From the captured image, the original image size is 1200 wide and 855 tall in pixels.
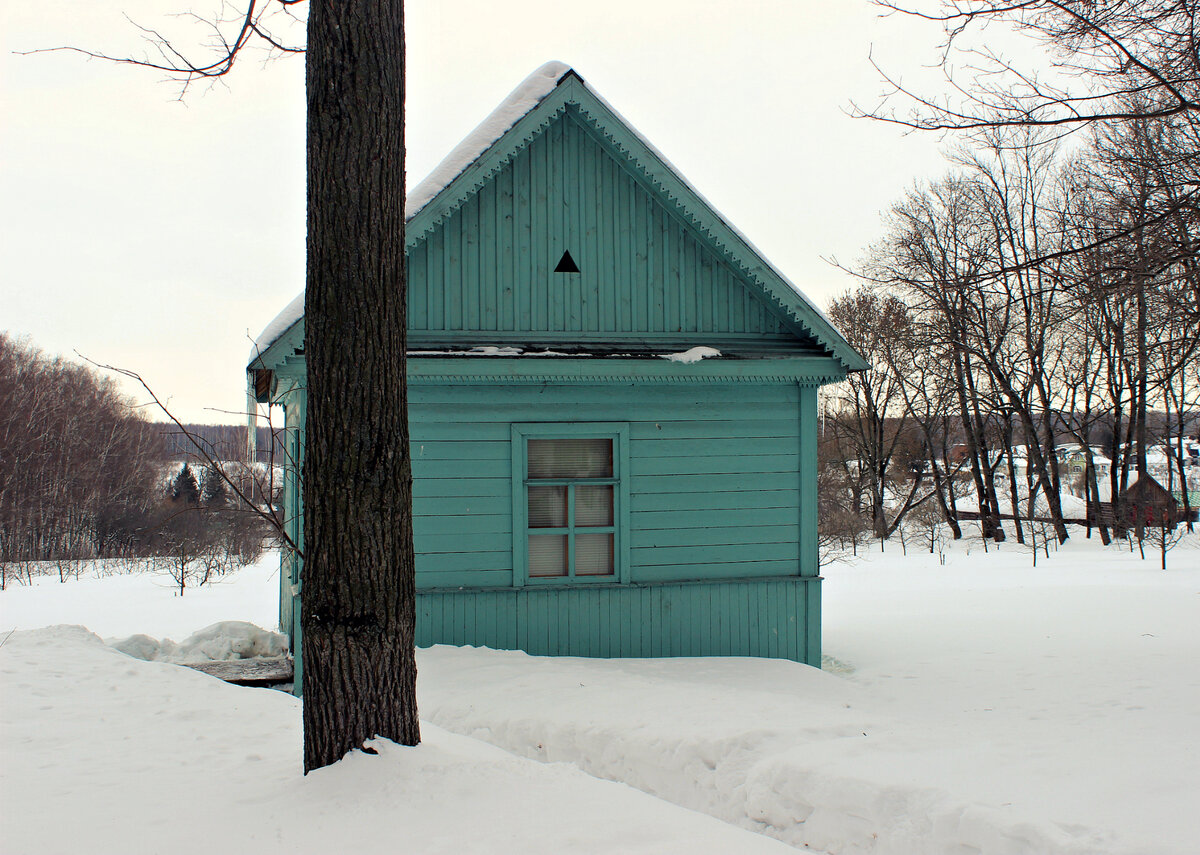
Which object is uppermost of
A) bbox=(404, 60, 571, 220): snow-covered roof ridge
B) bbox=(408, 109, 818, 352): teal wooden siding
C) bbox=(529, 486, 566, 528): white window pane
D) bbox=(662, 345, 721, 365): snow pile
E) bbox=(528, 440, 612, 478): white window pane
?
bbox=(404, 60, 571, 220): snow-covered roof ridge

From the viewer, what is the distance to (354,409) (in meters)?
4.09

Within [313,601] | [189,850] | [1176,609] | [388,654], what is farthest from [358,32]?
[1176,609]

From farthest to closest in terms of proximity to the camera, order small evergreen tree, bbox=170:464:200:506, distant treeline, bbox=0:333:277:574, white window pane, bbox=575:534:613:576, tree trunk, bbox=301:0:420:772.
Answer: small evergreen tree, bbox=170:464:200:506 < distant treeline, bbox=0:333:277:574 < white window pane, bbox=575:534:613:576 < tree trunk, bbox=301:0:420:772

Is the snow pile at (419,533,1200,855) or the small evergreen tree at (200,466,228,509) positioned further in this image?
the small evergreen tree at (200,466,228,509)

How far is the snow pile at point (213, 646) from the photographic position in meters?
8.72

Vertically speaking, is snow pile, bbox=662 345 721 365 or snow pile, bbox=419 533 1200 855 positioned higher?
snow pile, bbox=662 345 721 365

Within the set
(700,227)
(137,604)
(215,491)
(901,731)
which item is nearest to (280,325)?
(700,227)

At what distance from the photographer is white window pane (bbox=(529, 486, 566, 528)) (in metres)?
7.73

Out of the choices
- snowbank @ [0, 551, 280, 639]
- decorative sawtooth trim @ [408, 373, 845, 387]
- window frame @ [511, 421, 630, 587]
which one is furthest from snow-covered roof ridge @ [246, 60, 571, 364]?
snowbank @ [0, 551, 280, 639]

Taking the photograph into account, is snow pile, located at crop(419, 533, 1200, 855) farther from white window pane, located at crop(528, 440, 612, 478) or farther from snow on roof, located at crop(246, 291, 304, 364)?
snow on roof, located at crop(246, 291, 304, 364)

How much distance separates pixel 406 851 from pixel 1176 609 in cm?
1192

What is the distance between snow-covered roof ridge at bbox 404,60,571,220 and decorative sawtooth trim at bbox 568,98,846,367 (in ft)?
1.31

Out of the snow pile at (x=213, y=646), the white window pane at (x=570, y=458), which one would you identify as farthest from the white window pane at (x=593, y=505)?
the snow pile at (x=213, y=646)

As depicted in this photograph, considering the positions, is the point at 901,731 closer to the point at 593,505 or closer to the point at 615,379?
the point at 593,505
